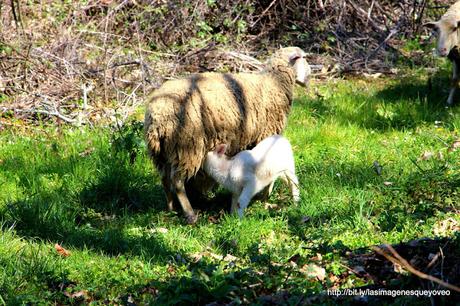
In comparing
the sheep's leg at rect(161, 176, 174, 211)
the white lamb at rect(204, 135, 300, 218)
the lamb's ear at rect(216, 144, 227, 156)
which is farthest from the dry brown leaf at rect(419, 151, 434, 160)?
the sheep's leg at rect(161, 176, 174, 211)

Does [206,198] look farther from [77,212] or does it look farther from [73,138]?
[73,138]

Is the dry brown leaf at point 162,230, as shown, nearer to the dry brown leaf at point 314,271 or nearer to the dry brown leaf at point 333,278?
the dry brown leaf at point 314,271

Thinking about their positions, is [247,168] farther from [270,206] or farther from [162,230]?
[162,230]

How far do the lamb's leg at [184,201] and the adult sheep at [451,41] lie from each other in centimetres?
406

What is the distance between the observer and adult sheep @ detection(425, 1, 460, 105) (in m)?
8.27

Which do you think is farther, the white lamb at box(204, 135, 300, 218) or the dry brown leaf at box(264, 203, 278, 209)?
the dry brown leaf at box(264, 203, 278, 209)

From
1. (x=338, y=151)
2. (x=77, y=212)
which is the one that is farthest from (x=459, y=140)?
(x=77, y=212)

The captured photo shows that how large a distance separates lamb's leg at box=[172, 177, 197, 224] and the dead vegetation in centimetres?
217

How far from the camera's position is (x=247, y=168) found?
578 centimetres

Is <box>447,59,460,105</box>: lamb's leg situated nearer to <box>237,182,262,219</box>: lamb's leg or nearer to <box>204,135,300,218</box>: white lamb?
<box>204,135,300,218</box>: white lamb

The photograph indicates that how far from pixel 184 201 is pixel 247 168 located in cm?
66

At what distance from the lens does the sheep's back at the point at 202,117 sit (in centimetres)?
559

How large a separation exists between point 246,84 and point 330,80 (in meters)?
3.48

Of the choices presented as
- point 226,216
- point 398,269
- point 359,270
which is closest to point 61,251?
point 226,216
